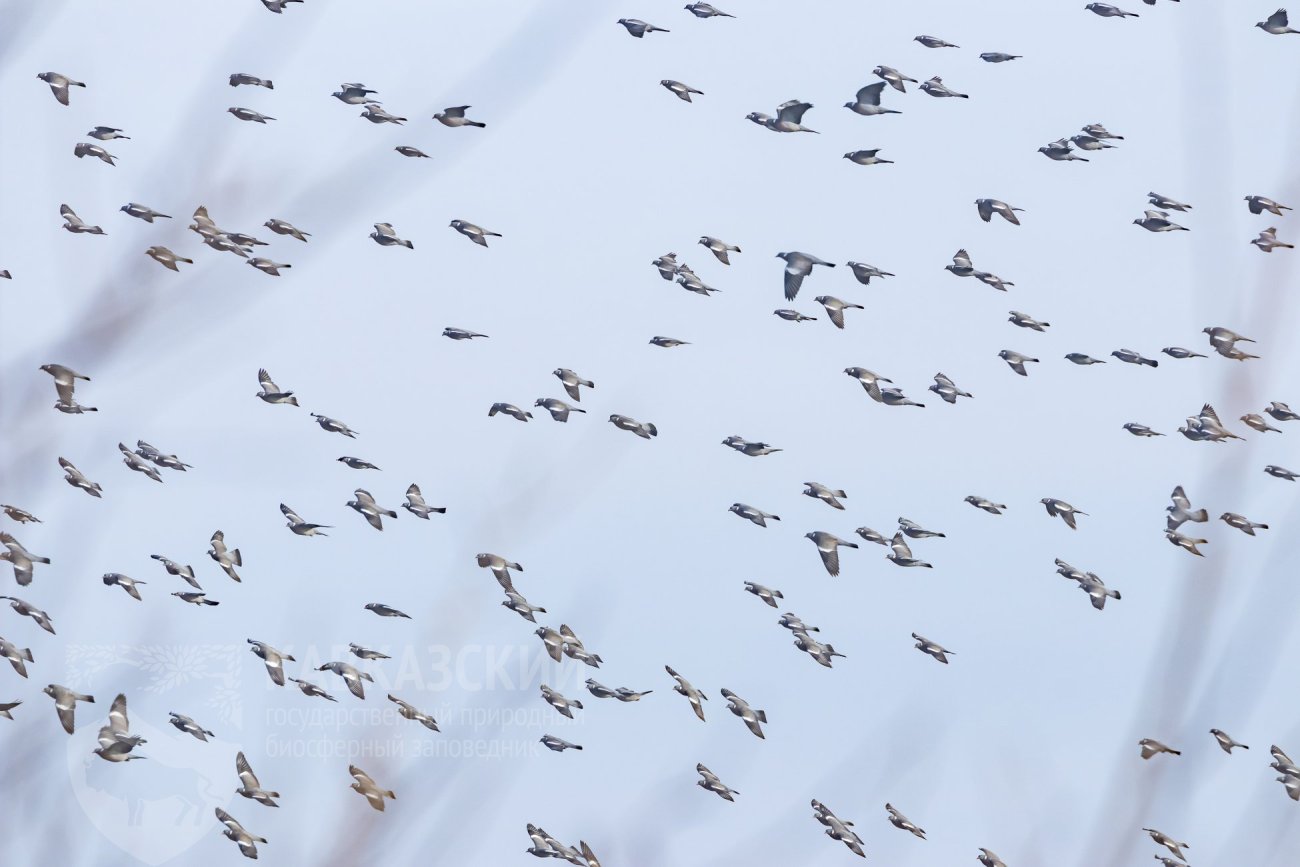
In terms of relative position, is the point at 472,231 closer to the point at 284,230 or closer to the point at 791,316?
the point at 791,316

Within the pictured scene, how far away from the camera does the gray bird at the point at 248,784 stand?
1649 inches

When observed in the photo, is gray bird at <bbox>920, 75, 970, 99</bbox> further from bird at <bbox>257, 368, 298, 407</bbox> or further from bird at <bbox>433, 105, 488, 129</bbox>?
bird at <bbox>433, 105, 488, 129</bbox>

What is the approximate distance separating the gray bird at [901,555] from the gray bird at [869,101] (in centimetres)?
1270

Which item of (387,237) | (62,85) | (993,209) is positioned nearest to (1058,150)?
A: (993,209)

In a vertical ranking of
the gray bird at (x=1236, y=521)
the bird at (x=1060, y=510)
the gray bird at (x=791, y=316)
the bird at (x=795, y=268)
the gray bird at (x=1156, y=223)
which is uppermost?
the gray bird at (x=1236, y=521)

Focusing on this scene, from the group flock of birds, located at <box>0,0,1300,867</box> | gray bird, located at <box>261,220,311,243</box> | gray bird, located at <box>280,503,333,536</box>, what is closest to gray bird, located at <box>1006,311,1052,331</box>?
flock of birds, located at <box>0,0,1300,867</box>

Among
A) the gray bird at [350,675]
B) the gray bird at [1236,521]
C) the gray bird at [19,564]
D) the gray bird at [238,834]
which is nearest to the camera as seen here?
the gray bird at [1236,521]

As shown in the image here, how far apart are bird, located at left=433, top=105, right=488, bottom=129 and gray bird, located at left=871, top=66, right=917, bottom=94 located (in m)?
42.2

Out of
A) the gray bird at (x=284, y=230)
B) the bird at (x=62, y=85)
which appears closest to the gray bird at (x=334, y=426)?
the bird at (x=62, y=85)

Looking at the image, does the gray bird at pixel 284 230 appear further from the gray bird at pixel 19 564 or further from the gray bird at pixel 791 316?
the gray bird at pixel 791 316

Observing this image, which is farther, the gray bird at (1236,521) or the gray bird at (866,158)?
the gray bird at (866,158)

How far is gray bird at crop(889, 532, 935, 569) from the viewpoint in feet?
180

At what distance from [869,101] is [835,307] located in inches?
232

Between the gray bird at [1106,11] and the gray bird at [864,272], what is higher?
the gray bird at [1106,11]
